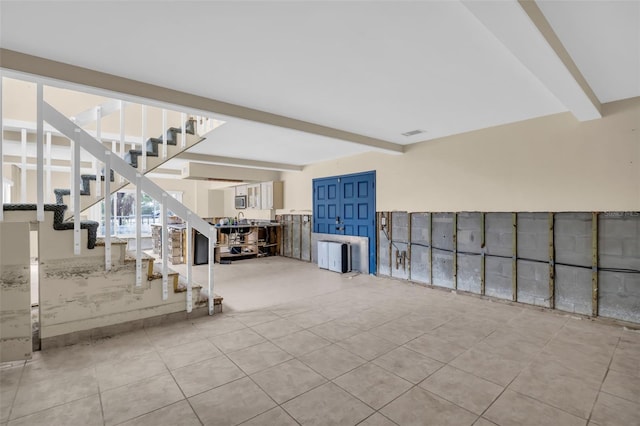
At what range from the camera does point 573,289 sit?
3953 mm

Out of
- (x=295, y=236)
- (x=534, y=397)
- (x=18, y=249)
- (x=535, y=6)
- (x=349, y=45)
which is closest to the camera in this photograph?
(x=535, y=6)

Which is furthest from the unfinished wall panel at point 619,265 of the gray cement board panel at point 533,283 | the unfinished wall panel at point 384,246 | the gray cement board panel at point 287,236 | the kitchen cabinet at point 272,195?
the kitchen cabinet at point 272,195

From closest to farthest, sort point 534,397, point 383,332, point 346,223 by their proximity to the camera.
A: point 534,397 < point 383,332 < point 346,223

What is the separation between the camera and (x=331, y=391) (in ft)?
7.59

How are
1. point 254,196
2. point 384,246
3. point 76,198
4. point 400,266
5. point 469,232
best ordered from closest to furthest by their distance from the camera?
point 76,198, point 469,232, point 400,266, point 384,246, point 254,196

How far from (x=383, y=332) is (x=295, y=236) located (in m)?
5.51

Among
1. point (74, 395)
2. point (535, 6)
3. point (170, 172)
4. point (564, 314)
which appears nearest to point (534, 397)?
point (564, 314)

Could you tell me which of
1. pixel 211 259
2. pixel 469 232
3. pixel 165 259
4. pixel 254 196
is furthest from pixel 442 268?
pixel 254 196

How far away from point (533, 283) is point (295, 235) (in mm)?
5781

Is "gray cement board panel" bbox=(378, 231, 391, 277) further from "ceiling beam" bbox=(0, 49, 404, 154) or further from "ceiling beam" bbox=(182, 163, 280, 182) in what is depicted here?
"ceiling beam" bbox=(182, 163, 280, 182)

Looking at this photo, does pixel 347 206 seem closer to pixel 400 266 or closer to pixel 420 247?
pixel 400 266

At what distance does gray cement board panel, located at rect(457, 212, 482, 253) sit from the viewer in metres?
4.83

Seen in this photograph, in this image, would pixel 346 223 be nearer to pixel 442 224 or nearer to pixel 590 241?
pixel 442 224

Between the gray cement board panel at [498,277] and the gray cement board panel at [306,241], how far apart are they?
14.9 ft
